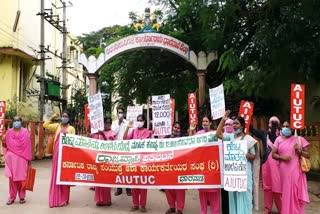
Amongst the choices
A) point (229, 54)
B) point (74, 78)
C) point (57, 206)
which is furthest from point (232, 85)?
point (74, 78)

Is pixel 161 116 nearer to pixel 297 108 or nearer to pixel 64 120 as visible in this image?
pixel 64 120

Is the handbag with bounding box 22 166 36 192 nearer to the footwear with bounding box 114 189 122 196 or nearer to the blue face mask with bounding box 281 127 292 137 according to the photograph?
the footwear with bounding box 114 189 122 196

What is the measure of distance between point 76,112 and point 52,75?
285cm

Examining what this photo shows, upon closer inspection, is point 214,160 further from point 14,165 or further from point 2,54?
point 2,54

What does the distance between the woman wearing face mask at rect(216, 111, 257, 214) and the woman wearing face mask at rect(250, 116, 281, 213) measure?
874 mm

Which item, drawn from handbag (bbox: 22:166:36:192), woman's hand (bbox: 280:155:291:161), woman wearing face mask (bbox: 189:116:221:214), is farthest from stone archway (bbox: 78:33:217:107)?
woman's hand (bbox: 280:155:291:161)

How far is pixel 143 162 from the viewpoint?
7.10 metres

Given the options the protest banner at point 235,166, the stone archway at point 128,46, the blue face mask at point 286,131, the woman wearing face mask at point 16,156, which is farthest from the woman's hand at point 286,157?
the stone archway at point 128,46

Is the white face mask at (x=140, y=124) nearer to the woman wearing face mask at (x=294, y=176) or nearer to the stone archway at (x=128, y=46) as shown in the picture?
the woman wearing face mask at (x=294, y=176)

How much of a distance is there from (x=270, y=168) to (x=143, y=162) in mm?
2160

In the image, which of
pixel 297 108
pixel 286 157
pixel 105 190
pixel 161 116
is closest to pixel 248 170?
pixel 286 157

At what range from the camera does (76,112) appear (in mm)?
24953

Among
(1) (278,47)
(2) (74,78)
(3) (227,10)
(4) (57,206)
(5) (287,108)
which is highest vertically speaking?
(2) (74,78)

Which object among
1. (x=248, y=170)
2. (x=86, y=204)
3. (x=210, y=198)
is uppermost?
(x=248, y=170)
